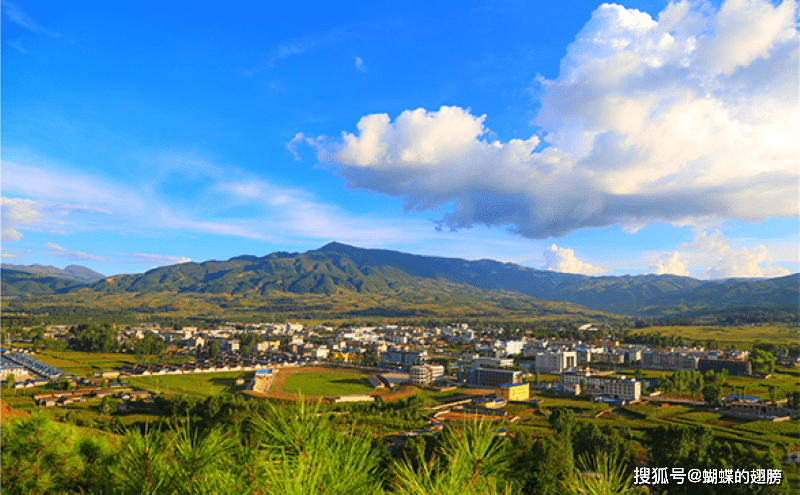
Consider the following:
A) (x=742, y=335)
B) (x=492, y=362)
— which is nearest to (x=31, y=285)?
(x=492, y=362)

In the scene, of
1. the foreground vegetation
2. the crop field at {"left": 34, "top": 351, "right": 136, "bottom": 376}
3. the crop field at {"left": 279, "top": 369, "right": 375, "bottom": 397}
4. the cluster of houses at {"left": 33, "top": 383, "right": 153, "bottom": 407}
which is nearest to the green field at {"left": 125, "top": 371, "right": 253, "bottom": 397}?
the cluster of houses at {"left": 33, "top": 383, "right": 153, "bottom": 407}

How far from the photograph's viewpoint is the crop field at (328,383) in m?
29.5

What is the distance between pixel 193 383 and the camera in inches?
1222

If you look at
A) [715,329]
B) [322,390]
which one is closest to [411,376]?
[322,390]

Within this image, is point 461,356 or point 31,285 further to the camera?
point 31,285

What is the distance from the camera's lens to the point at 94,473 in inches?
131

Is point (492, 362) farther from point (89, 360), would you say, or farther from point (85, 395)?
point (89, 360)

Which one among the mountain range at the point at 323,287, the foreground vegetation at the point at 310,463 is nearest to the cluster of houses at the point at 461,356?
the foreground vegetation at the point at 310,463

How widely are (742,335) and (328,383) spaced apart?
53.3 m

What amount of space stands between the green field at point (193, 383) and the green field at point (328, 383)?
3372 mm

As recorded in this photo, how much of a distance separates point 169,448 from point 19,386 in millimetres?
31196

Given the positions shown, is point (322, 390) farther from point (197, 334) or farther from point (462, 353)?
point (197, 334)

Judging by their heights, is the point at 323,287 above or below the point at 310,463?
above

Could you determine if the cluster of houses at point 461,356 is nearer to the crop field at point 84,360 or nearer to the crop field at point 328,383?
the crop field at point 84,360
